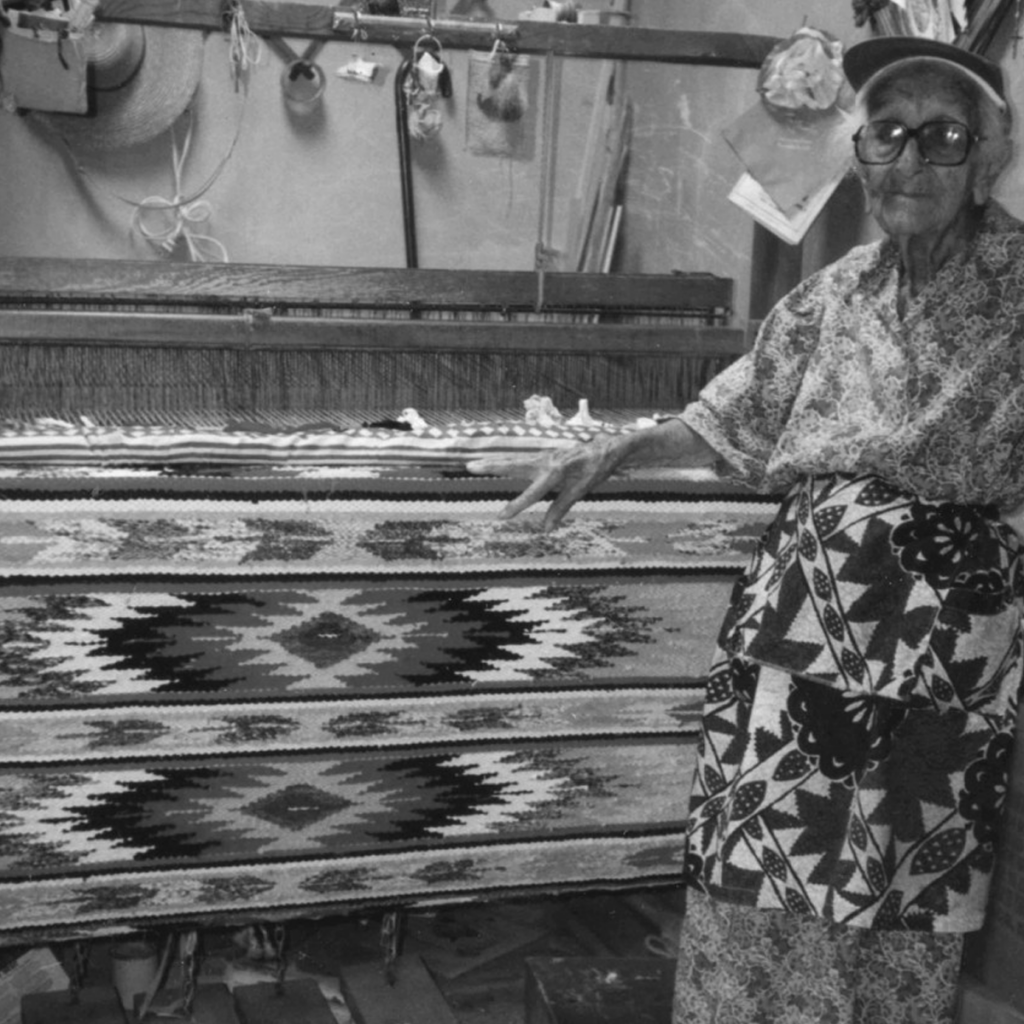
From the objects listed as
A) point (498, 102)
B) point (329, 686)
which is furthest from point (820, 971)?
point (498, 102)

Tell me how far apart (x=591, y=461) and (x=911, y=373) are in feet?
1.61

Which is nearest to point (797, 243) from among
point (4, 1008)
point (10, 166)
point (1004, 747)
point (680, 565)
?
point (680, 565)

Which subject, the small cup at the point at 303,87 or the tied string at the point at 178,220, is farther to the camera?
the tied string at the point at 178,220

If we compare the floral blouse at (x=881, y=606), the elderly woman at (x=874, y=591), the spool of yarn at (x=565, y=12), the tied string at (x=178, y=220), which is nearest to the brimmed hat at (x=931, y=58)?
the elderly woman at (x=874, y=591)

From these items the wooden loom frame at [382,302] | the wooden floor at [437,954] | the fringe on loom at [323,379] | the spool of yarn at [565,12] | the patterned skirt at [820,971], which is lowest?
the wooden floor at [437,954]

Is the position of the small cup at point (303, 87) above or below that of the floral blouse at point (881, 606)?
above

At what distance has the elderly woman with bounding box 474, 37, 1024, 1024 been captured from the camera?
1.78m

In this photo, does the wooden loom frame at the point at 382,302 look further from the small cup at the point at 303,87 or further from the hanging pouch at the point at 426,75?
the small cup at the point at 303,87

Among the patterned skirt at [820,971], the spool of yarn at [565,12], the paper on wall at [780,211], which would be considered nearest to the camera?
the patterned skirt at [820,971]

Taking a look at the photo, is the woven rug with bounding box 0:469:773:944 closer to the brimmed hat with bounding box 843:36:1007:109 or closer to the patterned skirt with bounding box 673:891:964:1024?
the patterned skirt with bounding box 673:891:964:1024

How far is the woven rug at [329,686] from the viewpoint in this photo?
7.38ft

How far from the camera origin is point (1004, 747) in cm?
193

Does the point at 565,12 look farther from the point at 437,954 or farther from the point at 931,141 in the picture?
the point at 437,954

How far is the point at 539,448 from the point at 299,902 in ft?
3.06
